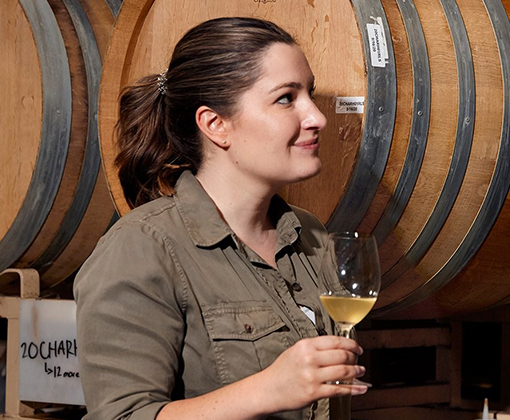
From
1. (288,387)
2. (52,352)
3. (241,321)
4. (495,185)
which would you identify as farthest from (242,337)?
(52,352)

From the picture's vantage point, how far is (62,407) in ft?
10.3

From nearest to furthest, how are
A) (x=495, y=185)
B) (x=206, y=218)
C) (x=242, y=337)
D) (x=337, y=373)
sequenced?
(x=337, y=373), (x=242, y=337), (x=206, y=218), (x=495, y=185)

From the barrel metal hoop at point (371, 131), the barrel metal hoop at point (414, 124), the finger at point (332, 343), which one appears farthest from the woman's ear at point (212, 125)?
the finger at point (332, 343)

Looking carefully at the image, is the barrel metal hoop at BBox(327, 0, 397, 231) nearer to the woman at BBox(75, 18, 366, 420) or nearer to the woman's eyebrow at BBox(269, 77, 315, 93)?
the woman at BBox(75, 18, 366, 420)

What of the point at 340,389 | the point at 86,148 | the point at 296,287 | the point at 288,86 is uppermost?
the point at 86,148

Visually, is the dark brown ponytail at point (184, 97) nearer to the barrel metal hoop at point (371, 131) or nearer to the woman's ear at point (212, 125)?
the woman's ear at point (212, 125)

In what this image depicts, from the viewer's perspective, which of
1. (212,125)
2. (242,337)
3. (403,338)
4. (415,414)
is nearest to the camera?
(242,337)

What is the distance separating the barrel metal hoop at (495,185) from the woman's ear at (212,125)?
798 mm

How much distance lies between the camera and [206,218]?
1.97 m

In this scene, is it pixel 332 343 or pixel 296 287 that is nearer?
pixel 332 343

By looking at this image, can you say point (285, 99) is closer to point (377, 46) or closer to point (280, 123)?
point (280, 123)

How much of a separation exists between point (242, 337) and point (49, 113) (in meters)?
1.49

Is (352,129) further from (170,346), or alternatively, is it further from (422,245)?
(170,346)

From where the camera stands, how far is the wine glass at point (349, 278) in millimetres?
1625
